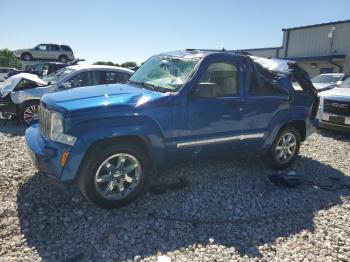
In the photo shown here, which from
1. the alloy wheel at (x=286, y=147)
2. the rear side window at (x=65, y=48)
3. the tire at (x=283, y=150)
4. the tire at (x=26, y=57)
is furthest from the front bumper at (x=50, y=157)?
the tire at (x=26, y=57)

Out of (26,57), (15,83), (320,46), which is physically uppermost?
(320,46)

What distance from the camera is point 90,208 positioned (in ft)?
13.0

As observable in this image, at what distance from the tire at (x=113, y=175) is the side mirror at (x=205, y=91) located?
3.47 ft

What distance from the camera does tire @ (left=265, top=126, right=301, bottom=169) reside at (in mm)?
5555

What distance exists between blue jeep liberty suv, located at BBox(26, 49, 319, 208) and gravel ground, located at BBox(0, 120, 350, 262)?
42 cm

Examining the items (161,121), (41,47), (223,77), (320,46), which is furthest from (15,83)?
(320,46)

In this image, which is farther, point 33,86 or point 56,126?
point 33,86

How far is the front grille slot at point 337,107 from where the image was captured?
8516 millimetres

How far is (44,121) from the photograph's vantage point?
4035mm

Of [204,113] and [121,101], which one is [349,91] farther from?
[121,101]

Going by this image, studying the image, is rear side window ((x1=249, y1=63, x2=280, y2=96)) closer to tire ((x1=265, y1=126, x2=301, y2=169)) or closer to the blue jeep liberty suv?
the blue jeep liberty suv

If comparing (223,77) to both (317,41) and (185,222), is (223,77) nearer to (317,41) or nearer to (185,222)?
(185,222)

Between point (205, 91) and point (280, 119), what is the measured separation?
6.02 ft

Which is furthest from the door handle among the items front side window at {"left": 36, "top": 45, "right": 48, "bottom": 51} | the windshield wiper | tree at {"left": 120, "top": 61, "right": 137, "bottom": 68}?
tree at {"left": 120, "top": 61, "right": 137, "bottom": 68}
